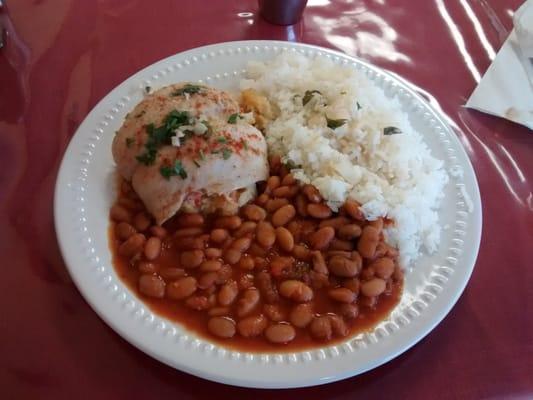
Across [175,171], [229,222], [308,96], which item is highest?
[308,96]

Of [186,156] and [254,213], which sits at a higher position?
[186,156]

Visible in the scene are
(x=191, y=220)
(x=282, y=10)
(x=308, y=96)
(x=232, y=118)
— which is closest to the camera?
(x=191, y=220)

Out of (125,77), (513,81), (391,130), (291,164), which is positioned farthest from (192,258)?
(513,81)

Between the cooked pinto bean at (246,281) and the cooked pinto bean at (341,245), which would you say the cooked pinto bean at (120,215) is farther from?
the cooked pinto bean at (341,245)

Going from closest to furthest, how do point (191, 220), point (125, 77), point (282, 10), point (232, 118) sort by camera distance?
1. point (191, 220)
2. point (232, 118)
3. point (125, 77)
4. point (282, 10)

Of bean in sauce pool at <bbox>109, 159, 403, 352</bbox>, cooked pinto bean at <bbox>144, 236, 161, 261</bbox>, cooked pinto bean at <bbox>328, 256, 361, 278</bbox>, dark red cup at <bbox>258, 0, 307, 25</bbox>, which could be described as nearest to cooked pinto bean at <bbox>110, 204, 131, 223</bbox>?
bean in sauce pool at <bbox>109, 159, 403, 352</bbox>

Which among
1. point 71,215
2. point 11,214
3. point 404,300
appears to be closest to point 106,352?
point 71,215

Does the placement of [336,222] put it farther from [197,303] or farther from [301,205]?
[197,303]
